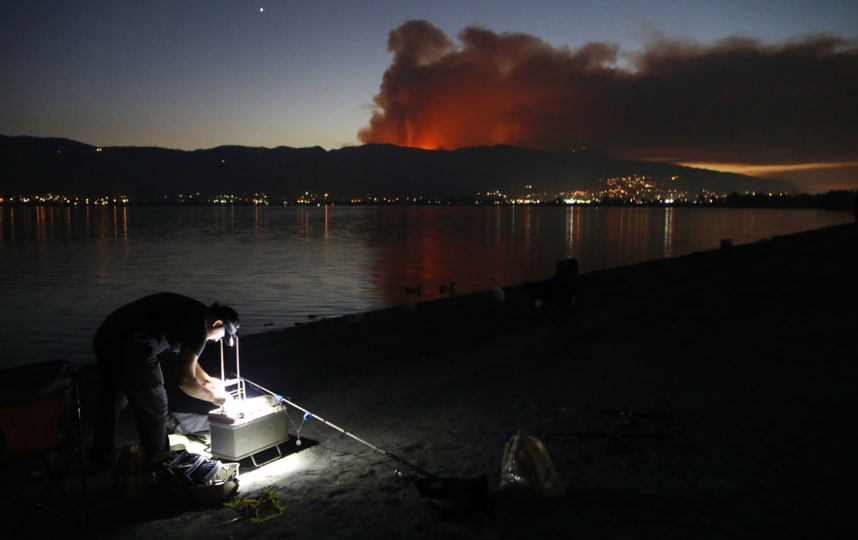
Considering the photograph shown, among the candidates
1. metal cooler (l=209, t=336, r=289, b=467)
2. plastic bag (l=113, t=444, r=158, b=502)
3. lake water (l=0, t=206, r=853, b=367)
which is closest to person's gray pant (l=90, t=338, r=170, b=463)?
plastic bag (l=113, t=444, r=158, b=502)

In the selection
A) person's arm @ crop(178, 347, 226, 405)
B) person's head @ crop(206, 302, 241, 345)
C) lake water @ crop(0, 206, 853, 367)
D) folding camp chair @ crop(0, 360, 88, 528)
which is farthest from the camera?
lake water @ crop(0, 206, 853, 367)

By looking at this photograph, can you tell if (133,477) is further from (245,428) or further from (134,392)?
(245,428)

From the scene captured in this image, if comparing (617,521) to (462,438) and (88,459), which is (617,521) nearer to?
(462,438)

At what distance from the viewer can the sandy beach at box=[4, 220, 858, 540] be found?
3387mm

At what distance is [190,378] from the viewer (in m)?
4.24

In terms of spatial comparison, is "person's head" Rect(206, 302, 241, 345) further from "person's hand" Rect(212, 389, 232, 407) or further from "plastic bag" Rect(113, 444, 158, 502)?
"plastic bag" Rect(113, 444, 158, 502)

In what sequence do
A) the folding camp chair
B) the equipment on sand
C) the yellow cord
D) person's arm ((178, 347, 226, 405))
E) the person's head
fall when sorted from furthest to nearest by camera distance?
1. the person's head
2. person's arm ((178, 347, 226, 405))
3. the yellow cord
4. the equipment on sand
5. the folding camp chair

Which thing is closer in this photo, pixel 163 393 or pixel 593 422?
pixel 163 393

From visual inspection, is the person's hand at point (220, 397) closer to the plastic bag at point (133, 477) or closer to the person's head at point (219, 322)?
the person's head at point (219, 322)

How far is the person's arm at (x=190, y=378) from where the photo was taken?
416 cm

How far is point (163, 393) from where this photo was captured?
4363mm

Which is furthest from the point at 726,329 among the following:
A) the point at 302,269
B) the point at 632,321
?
the point at 302,269

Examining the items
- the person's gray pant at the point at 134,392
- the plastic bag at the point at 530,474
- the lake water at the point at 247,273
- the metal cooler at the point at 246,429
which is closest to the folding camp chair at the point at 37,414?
the person's gray pant at the point at 134,392

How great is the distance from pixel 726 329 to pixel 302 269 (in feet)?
67.6
